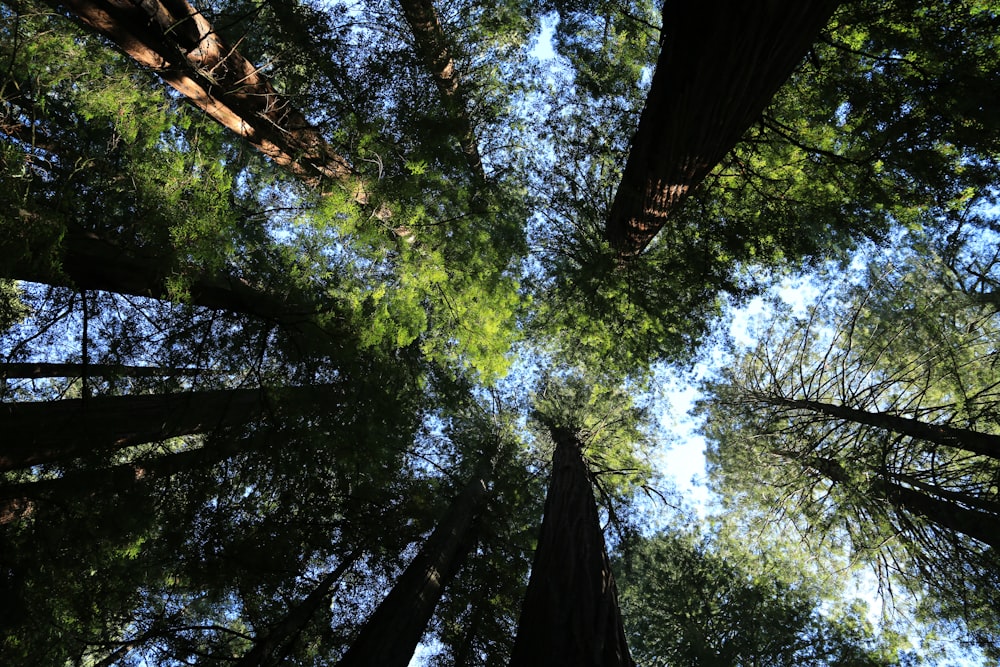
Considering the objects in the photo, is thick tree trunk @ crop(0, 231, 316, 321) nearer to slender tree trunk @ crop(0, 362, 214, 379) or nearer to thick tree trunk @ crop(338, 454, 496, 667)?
slender tree trunk @ crop(0, 362, 214, 379)

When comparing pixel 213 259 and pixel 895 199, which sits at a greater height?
pixel 895 199

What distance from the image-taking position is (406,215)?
14.1 ft

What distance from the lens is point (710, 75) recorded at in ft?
10.2

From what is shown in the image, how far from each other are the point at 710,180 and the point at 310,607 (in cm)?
788

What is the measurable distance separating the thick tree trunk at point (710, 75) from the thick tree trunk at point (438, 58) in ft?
6.06

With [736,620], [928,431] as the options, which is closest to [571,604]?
[928,431]

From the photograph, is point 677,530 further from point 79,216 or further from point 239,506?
point 79,216

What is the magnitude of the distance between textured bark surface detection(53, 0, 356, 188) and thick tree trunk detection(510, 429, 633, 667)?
3818mm

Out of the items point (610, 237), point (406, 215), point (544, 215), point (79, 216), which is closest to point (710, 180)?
point (610, 237)

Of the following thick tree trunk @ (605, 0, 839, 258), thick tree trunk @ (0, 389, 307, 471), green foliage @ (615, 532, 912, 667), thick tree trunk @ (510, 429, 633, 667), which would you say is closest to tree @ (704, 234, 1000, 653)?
green foliage @ (615, 532, 912, 667)

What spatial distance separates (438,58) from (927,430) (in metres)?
8.14

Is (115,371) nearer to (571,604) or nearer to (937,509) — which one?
(571,604)

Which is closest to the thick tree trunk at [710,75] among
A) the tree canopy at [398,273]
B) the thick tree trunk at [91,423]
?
the tree canopy at [398,273]

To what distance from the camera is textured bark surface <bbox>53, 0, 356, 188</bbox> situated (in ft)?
11.0
